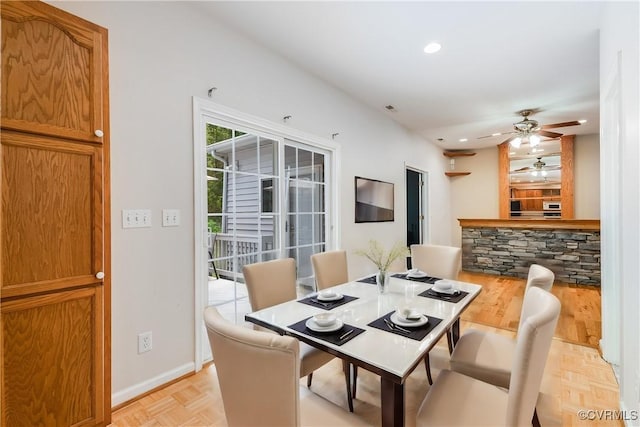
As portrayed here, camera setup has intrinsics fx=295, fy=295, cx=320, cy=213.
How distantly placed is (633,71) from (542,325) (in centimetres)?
141

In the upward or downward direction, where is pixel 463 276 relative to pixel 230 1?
downward

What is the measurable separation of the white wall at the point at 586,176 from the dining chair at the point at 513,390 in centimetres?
585

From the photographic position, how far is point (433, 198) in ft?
20.4

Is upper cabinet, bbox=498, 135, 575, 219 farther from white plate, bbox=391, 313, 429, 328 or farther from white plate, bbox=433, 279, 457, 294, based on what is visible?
white plate, bbox=391, 313, 429, 328

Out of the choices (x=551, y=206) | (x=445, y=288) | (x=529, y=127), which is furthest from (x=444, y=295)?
(x=551, y=206)

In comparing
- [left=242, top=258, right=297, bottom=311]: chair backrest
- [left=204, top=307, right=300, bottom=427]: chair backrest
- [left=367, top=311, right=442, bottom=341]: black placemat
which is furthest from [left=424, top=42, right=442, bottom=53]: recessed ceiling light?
[left=204, top=307, right=300, bottom=427]: chair backrest

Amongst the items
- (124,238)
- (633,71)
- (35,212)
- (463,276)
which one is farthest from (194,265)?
(463,276)

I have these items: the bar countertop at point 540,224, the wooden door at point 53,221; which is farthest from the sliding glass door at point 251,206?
the bar countertop at point 540,224

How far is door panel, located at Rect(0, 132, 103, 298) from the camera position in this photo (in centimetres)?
128

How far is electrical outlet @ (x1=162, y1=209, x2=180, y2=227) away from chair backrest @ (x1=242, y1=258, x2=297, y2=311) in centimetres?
62

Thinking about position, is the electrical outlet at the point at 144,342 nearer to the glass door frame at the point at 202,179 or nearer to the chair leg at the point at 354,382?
the glass door frame at the point at 202,179

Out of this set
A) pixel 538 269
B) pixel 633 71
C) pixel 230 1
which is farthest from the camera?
pixel 230 1

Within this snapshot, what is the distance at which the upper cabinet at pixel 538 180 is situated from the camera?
574cm

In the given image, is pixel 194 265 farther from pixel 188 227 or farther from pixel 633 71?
pixel 633 71
